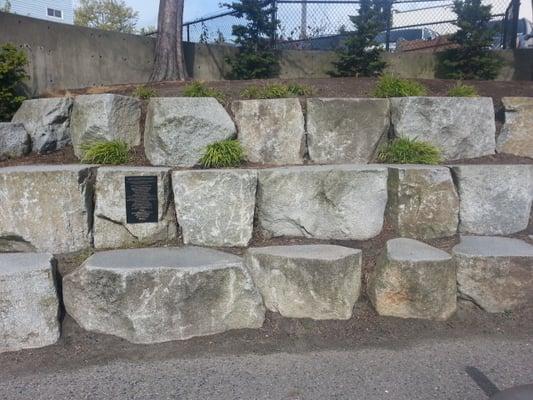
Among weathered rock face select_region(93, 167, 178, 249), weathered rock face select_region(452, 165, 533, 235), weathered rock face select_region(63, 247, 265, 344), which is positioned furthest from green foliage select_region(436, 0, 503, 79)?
weathered rock face select_region(63, 247, 265, 344)

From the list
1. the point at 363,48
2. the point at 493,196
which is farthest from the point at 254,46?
Result: the point at 493,196

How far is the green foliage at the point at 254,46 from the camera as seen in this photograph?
7.88 meters

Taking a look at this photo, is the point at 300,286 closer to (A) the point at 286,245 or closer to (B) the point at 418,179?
(A) the point at 286,245

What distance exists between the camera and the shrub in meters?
5.40

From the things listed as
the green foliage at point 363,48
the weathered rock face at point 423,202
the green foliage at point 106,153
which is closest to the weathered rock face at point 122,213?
the green foliage at point 106,153

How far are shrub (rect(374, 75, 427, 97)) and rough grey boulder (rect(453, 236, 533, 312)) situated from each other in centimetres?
218

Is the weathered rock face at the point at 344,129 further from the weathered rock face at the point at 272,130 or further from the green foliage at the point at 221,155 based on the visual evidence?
the green foliage at the point at 221,155

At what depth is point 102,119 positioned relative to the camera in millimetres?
4656

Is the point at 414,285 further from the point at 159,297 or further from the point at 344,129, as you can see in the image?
the point at 159,297

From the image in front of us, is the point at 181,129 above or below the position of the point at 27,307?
above

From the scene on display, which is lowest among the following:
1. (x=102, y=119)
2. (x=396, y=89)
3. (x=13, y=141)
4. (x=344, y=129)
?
(x=13, y=141)

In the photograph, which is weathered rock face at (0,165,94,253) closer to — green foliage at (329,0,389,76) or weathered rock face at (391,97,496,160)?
weathered rock face at (391,97,496,160)

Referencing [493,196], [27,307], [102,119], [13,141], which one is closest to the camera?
[27,307]

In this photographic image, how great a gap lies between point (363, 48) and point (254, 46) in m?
1.89
